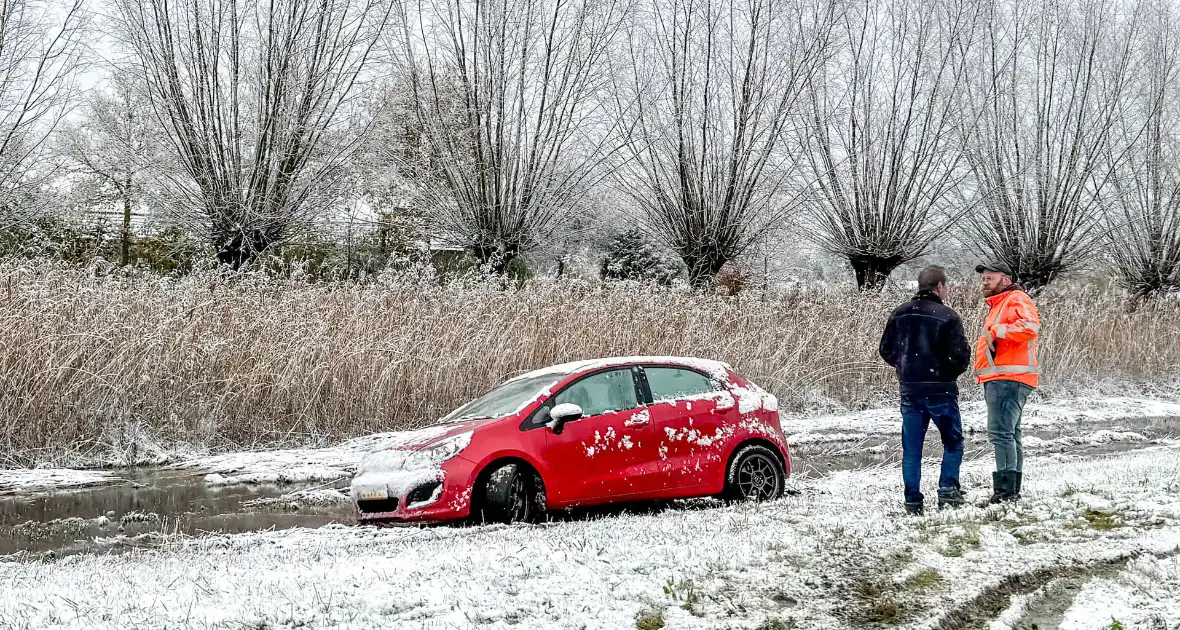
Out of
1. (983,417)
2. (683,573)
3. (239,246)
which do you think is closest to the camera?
(683,573)

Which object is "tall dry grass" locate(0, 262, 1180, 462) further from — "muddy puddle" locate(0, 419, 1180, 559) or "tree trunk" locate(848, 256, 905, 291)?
"tree trunk" locate(848, 256, 905, 291)

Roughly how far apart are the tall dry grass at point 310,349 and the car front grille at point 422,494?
5.34 meters

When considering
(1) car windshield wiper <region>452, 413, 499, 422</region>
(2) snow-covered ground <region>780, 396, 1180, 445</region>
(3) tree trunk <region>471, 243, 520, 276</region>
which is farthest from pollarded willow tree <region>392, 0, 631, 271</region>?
(1) car windshield wiper <region>452, 413, 499, 422</region>

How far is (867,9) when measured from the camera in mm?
22812

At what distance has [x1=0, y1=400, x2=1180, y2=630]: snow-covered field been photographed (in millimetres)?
4961

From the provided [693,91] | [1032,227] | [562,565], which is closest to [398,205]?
[693,91]

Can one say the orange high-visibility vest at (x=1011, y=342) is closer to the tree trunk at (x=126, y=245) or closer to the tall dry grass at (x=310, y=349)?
the tall dry grass at (x=310, y=349)

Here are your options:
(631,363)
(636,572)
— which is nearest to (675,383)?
(631,363)

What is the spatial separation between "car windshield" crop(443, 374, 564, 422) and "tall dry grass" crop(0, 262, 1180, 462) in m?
4.29

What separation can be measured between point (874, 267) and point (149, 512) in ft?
60.1

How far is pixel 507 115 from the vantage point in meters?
20.2

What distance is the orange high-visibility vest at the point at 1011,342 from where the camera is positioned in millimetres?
7832

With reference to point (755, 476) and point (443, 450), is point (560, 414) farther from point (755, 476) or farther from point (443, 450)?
point (755, 476)

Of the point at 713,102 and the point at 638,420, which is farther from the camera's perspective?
the point at 713,102
